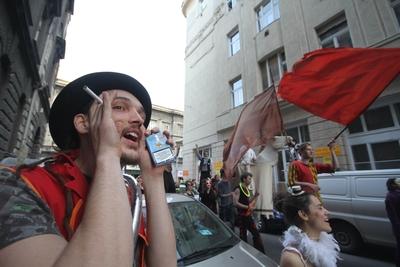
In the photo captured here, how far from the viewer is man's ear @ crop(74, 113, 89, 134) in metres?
1.14

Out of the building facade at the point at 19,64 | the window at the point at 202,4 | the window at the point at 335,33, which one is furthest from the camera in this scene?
the window at the point at 202,4

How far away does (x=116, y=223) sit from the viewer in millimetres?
725

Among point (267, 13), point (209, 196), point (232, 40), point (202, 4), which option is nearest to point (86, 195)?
point (209, 196)

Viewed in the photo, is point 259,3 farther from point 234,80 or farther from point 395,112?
point 395,112

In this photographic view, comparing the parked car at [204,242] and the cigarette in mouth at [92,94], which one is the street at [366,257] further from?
the cigarette in mouth at [92,94]

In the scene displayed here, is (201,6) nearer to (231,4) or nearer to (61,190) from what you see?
(231,4)

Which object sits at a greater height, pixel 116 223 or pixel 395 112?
pixel 395 112

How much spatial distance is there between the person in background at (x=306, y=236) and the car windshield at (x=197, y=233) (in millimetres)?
790

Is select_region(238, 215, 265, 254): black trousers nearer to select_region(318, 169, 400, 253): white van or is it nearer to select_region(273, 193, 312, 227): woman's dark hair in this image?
select_region(318, 169, 400, 253): white van

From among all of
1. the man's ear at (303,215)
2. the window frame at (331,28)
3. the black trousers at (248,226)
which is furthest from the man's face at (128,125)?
the window frame at (331,28)

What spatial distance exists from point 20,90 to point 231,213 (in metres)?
8.21

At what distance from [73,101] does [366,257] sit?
21.9 ft

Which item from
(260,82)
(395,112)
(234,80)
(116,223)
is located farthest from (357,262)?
(234,80)

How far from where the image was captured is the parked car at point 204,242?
2424mm
